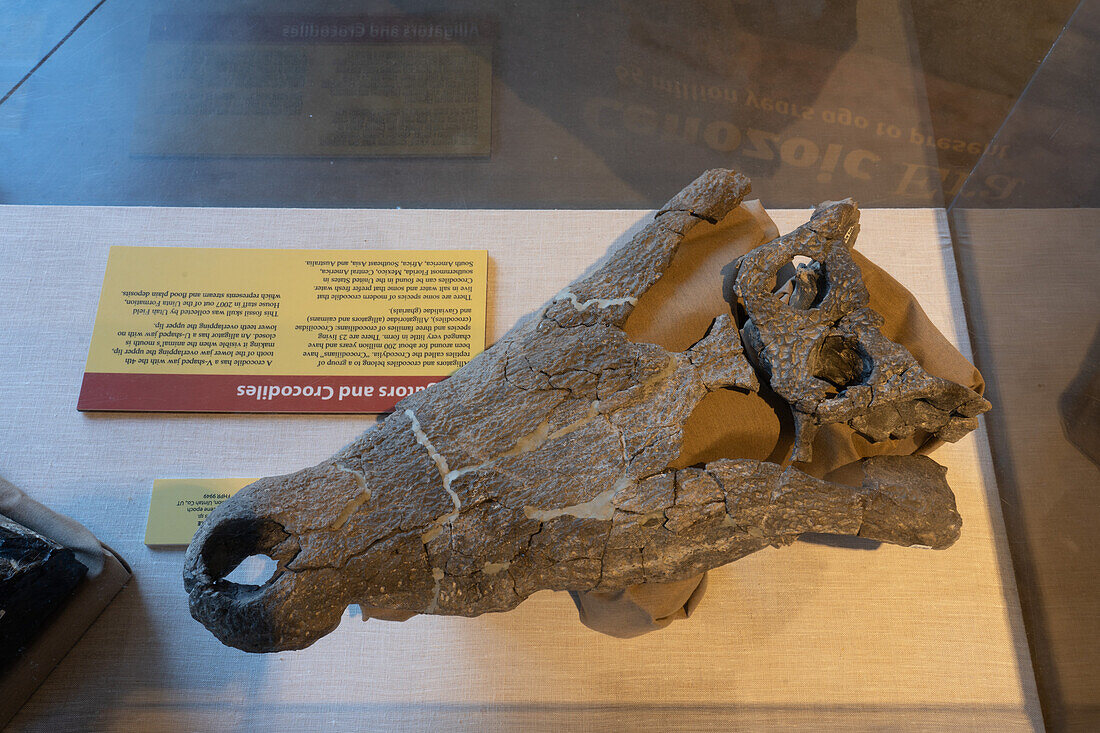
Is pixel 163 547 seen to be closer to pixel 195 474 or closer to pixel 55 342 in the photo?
pixel 195 474

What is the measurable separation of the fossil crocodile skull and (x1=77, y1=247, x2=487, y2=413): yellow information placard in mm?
560

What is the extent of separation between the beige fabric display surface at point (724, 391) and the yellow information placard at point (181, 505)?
93 centimetres

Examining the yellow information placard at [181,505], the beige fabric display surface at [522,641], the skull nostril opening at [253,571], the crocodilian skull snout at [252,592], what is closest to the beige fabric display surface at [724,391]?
the beige fabric display surface at [522,641]

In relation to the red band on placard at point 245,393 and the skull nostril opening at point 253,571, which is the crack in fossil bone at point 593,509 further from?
the skull nostril opening at point 253,571

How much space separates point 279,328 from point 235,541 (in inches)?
31.3

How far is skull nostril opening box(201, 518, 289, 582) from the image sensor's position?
1271 mm

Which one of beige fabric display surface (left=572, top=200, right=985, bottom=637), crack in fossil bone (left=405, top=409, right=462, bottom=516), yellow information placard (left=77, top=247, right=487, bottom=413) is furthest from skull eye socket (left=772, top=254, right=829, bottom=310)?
yellow information placard (left=77, top=247, right=487, bottom=413)

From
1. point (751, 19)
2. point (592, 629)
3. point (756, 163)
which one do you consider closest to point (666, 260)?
point (592, 629)

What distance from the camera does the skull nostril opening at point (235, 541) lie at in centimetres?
127

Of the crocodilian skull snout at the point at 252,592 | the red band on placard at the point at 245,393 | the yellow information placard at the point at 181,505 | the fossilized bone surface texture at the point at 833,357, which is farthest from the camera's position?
the red band on placard at the point at 245,393

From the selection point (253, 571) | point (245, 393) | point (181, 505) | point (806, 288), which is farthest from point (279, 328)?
point (806, 288)

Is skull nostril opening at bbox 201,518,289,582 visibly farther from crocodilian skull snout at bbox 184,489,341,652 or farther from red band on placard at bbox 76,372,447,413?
red band on placard at bbox 76,372,447,413

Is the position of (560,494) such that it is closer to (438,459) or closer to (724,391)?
(438,459)

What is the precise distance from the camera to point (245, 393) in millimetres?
1919
